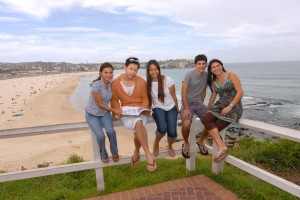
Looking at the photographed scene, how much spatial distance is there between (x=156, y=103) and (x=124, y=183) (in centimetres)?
146

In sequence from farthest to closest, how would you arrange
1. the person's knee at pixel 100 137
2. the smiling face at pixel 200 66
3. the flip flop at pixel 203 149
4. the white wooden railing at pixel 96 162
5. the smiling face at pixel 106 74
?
the flip flop at pixel 203 149 < the smiling face at pixel 200 66 < the smiling face at pixel 106 74 < the person's knee at pixel 100 137 < the white wooden railing at pixel 96 162

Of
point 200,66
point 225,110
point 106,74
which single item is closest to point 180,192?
point 225,110

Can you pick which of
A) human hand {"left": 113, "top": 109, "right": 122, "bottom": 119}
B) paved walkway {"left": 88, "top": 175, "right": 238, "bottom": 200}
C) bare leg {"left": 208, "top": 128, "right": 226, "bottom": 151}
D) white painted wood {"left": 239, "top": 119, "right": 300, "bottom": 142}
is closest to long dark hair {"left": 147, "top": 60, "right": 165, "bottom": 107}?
human hand {"left": 113, "top": 109, "right": 122, "bottom": 119}

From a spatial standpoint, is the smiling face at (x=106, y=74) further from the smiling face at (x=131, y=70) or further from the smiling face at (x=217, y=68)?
the smiling face at (x=217, y=68)

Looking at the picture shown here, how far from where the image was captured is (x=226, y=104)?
4109 mm

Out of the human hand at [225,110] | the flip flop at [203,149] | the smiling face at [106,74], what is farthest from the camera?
the flip flop at [203,149]

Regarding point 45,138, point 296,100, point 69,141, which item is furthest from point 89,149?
point 296,100

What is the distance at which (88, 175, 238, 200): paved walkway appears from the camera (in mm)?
3887

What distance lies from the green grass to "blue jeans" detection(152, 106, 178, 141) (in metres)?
0.91

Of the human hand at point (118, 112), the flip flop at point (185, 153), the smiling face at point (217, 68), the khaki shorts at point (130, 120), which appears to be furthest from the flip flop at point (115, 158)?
the smiling face at point (217, 68)

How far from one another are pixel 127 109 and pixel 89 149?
8446 millimetres

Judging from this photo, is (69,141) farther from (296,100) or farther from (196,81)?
(296,100)

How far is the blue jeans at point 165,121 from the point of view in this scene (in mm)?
4133

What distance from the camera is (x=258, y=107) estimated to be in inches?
1121
